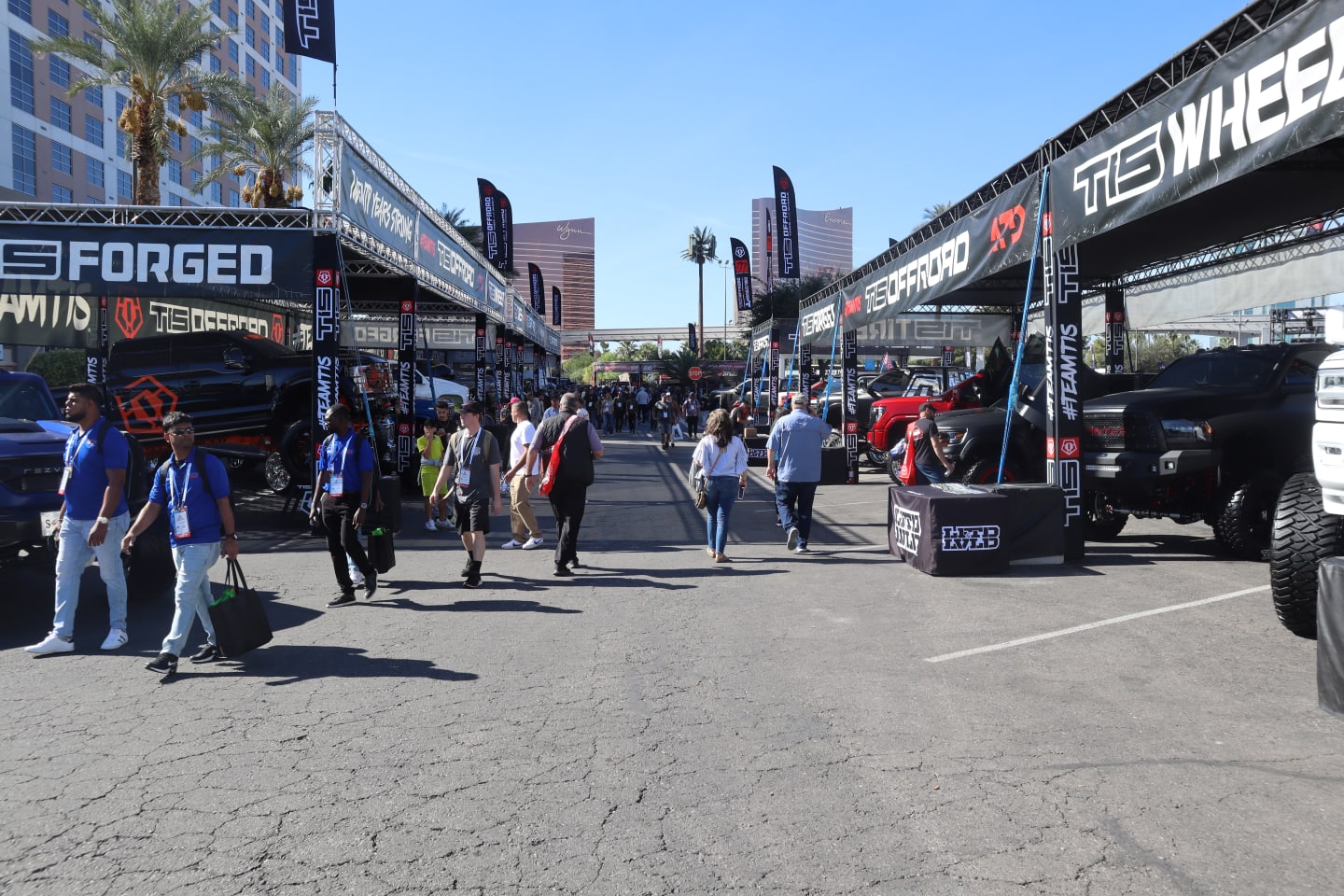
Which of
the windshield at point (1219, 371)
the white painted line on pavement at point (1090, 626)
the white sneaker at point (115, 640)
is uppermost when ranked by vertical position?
the windshield at point (1219, 371)

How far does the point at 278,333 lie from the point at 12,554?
24084 millimetres

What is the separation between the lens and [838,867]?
3.62 meters

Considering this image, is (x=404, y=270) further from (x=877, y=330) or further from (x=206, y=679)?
(x=877, y=330)

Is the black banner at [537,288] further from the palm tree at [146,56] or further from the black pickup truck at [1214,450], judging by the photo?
the black pickup truck at [1214,450]

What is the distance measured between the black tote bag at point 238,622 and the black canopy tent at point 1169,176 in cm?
723

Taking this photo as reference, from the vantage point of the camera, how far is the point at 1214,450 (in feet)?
32.5

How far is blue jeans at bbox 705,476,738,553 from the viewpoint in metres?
10.5

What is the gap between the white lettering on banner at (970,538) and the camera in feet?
31.2

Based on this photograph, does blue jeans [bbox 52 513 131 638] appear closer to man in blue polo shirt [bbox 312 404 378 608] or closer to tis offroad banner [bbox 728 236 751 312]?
man in blue polo shirt [bbox 312 404 378 608]

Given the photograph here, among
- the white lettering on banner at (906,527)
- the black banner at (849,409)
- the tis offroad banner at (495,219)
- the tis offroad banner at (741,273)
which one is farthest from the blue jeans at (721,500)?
the tis offroad banner at (741,273)

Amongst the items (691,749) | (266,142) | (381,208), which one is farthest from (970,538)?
(266,142)

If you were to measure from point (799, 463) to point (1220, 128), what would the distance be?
523cm

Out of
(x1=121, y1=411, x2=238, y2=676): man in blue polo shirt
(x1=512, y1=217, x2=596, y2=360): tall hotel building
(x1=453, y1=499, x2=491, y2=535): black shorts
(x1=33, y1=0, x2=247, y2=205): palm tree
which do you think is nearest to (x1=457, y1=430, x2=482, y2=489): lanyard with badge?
(x1=453, y1=499, x2=491, y2=535): black shorts

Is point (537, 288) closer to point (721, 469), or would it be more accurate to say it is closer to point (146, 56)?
point (146, 56)
